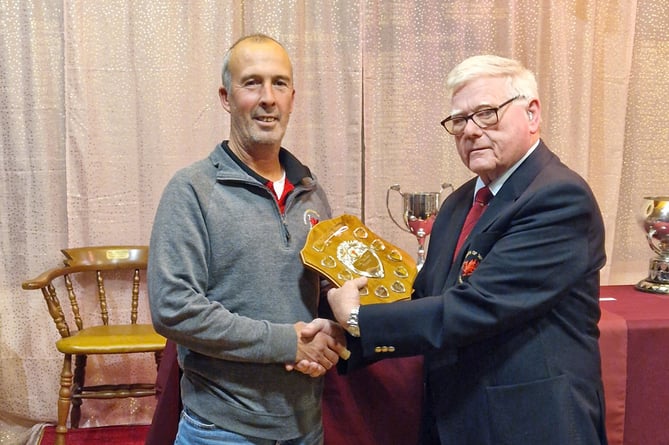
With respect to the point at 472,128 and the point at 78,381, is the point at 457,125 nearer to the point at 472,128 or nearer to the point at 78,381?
the point at 472,128

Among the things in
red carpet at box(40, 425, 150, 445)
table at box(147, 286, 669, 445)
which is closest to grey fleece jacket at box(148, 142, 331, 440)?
table at box(147, 286, 669, 445)

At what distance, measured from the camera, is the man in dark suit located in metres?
1.22

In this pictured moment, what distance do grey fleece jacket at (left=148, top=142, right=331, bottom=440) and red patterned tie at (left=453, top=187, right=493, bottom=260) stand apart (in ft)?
1.18

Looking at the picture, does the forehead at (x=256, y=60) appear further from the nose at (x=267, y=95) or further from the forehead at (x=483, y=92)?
the forehead at (x=483, y=92)

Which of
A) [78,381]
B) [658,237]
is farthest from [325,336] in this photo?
[78,381]

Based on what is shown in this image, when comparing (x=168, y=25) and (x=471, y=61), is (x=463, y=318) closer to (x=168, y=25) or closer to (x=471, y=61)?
(x=471, y=61)

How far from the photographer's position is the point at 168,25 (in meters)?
2.71

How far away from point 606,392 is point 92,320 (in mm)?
2209

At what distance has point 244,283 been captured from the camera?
1.33 m

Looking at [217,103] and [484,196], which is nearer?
[484,196]

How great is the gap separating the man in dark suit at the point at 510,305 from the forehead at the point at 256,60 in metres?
0.41

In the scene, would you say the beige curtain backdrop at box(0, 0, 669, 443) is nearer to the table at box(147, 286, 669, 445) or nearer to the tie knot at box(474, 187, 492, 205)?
the table at box(147, 286, 669, 445)

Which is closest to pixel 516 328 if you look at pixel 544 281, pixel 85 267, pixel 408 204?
pixel 544 281

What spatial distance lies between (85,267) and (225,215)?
63.1 inches
